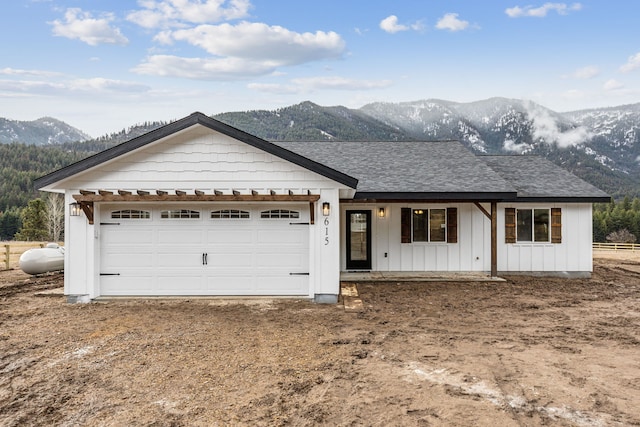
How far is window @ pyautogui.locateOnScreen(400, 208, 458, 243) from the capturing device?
38.8 feet

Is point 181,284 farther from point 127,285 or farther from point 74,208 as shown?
point 74,208

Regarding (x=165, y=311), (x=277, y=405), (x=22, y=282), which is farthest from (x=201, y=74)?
(x=277, y=405)

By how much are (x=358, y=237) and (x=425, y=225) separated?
2.09 metres

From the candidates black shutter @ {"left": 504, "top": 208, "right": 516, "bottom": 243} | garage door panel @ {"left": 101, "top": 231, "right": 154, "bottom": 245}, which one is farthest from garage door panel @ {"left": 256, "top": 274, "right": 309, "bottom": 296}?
black shutter @ {"left": 504, "top": 208, "right": 516, "bottom": 243}

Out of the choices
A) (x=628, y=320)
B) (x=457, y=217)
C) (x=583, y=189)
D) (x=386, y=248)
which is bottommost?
(x=628, y=320)

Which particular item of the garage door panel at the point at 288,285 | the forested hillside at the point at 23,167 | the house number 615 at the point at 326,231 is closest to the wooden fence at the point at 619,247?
the house number 615 at the point at 326,231

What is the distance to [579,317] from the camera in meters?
7.22

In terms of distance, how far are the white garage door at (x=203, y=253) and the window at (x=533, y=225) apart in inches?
272

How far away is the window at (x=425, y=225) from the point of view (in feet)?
38.8

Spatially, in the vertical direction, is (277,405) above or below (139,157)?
below

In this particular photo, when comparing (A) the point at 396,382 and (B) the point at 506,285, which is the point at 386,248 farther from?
(A) the point at 396,382

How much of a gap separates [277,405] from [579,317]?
6.31 meters

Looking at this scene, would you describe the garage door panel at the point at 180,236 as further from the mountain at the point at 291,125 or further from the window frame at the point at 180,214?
the mountain at the point at 291,125

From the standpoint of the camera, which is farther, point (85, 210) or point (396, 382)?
point (85, 210)
